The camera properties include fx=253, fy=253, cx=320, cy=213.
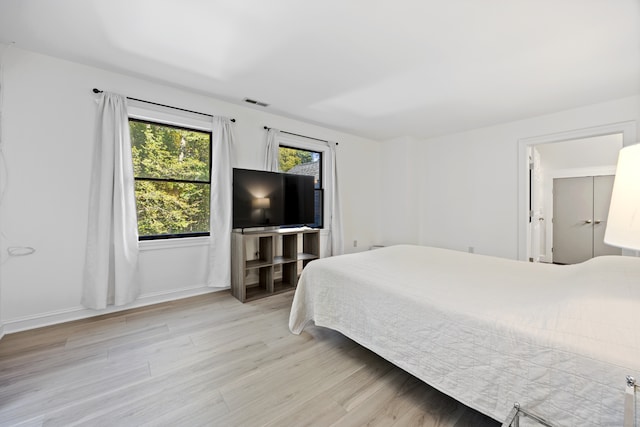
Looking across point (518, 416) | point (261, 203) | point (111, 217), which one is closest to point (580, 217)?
point (518, 416)

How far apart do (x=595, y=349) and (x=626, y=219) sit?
52cm

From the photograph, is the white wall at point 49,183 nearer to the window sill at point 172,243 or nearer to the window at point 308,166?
the window sill at point 172,243

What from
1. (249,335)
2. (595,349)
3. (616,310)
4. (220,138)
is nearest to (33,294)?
(249,335)

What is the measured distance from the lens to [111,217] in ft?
8.42

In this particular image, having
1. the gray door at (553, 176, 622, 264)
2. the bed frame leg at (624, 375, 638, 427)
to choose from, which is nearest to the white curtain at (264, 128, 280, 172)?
the bed frame leg at (624, 375, 638, 427)

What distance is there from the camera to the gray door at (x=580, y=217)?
4.70 meters

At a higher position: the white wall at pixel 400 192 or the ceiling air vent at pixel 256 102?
the ceiling air vent at pixel 256 102

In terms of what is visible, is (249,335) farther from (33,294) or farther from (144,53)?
(144,53)

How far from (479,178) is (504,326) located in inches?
150

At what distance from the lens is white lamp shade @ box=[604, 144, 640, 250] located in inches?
29.1

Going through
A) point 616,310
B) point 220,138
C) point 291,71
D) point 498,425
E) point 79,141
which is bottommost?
point 498,425

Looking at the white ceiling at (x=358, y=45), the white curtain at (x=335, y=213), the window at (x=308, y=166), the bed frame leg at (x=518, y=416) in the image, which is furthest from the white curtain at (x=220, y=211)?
the bed frame leg at (x=518, y=416)

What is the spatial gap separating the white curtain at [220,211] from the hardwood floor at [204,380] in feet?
2.62

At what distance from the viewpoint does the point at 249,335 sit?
2.24 m
